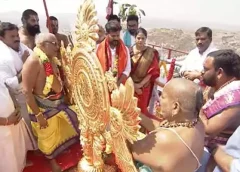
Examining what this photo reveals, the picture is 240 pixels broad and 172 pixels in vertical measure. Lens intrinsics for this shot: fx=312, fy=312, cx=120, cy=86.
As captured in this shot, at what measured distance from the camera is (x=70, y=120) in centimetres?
253

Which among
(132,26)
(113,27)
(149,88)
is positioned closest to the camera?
(113,27)

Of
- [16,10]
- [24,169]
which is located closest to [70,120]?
[24,169]

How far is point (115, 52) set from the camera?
9.93 ft

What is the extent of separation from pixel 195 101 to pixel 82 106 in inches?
30.9

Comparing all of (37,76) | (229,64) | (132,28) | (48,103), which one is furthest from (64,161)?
(132,28)

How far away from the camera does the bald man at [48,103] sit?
7.52 ft

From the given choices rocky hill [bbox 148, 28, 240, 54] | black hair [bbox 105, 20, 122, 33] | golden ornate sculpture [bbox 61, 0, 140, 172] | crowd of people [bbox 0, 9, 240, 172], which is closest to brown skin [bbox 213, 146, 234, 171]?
crowd of people [bbox 0, 9, 240, 172]

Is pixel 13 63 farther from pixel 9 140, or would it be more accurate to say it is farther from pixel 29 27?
pixel 29 27

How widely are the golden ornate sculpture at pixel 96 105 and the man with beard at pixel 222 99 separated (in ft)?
1.52

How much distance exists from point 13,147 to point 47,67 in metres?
0.73

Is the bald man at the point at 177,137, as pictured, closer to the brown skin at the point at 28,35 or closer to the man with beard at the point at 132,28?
the brown skin at the point at 28,35

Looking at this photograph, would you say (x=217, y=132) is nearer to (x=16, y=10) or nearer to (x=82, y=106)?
(x=82, y=106)

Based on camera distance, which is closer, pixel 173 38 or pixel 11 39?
pixel 11 39

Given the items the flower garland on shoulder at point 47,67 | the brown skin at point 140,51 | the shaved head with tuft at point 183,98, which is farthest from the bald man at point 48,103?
the shaved head with tuft at point 183,98
